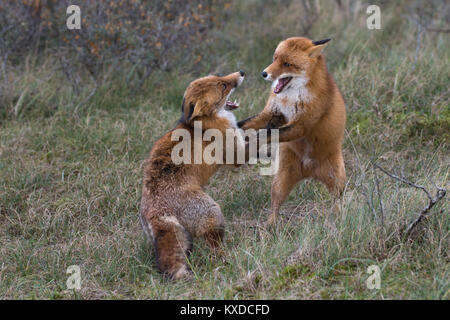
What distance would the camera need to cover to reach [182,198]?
513cm

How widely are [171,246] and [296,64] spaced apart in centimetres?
214

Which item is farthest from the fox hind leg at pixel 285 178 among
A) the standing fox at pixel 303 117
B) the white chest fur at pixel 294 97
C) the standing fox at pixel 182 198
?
the standing fox at pixel 182 198

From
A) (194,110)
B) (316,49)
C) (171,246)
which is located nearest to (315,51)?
(316,49)

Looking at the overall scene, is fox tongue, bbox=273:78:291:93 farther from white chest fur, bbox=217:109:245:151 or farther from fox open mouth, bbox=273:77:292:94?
white chest fur, bbox=217:109:245:151

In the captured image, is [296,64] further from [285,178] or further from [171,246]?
[171,246]

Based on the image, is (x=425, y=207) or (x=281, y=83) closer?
(x=425, y=207)

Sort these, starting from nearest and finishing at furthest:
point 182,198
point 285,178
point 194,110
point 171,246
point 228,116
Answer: point 171,246 → point 182,198 → point 194,110 → point 228,116 → point 285,178

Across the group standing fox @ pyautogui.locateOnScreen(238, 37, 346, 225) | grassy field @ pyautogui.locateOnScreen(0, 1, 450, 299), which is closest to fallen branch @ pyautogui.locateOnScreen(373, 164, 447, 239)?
grassy field @ pyautogui.locateOnScreen(0, 1, 450, 299)

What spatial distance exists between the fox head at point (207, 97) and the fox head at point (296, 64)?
49 cm

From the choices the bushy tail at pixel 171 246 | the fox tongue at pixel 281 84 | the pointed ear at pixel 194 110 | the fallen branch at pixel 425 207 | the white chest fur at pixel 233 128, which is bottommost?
the bushy tail at pixel 171 246

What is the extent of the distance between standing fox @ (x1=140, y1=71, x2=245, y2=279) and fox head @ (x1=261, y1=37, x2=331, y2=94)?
2.07 ft

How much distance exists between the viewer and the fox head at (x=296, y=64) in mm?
5508

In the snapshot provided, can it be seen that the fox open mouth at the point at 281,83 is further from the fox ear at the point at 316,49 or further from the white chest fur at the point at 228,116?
the white chest fur at the point at 228,116
